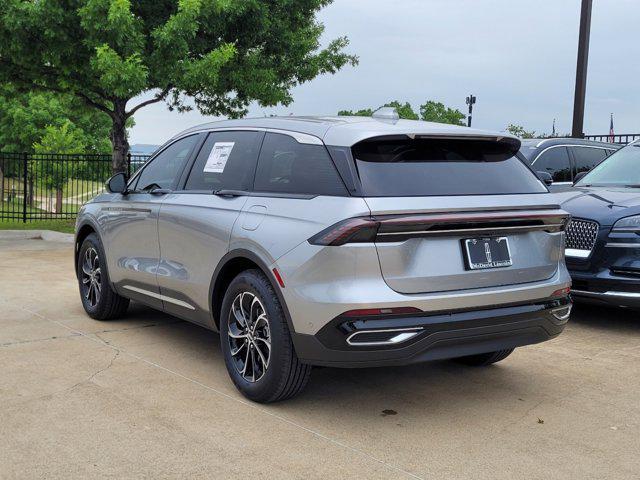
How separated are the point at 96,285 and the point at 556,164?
21.4 feet

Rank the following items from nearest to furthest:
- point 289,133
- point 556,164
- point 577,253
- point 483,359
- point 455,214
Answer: point 455,214, point 289,133, point 483,359, point 577,253, point 556,164

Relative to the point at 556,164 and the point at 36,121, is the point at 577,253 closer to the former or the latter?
the point at 556,164

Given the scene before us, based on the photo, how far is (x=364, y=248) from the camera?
379 centimetres

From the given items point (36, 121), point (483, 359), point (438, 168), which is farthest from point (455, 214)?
point (36, 121)

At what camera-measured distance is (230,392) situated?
15.4 feet

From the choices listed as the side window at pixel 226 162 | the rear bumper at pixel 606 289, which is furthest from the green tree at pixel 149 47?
the rear bumper at pixel 606 289

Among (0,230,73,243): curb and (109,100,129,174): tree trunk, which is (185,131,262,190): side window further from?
(109,100,129,174): tree trunk

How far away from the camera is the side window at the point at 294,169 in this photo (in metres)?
4.12

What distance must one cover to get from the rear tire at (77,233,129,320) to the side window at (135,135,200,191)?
84 centimetres

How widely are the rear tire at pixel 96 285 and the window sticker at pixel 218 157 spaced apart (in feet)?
5.87

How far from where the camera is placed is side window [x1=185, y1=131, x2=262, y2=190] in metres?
4.86

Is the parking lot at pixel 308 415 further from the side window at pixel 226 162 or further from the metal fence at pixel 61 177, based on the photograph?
the metal fence at pixel 61 177

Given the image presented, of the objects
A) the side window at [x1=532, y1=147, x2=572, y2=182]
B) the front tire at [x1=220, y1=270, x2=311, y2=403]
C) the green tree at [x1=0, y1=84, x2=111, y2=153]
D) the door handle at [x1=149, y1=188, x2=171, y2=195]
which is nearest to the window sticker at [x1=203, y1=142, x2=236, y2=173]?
the door handle at [x1=149, y1=188, x2=171, y2=195]

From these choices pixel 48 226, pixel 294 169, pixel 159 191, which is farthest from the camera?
pixel 48 226
